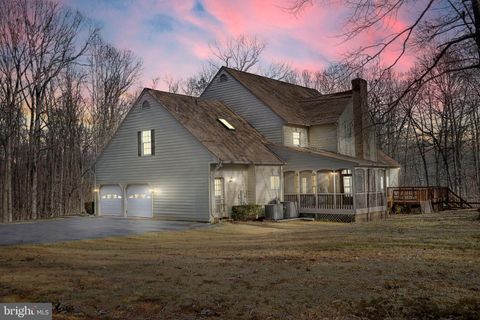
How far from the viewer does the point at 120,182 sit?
2617 centimetres

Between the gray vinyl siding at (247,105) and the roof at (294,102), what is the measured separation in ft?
1.20

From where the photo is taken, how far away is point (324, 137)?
28922mm

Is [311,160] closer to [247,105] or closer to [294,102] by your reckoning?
[247,105]

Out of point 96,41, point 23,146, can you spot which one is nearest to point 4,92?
point 23,146

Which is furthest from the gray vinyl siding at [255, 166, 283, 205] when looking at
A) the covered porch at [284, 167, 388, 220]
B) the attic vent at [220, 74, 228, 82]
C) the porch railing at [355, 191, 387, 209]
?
the attic vent at [220, 74, 228, 82]

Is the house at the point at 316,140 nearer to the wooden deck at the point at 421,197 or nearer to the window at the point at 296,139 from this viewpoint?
the window at the point at 296,139

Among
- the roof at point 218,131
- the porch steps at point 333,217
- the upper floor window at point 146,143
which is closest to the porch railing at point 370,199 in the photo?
the porch steps at point 333,217

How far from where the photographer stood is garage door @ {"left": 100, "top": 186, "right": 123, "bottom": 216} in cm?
2633

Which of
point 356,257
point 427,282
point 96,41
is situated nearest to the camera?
point 427,282

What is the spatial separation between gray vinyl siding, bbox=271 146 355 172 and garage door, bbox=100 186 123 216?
31.9 feet

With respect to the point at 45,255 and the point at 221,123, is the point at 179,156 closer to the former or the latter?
the point at 221,123

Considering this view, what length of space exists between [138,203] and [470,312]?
21112 millimetres

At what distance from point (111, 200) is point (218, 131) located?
7927 mm

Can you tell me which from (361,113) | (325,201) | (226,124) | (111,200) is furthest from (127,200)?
(361,113)
